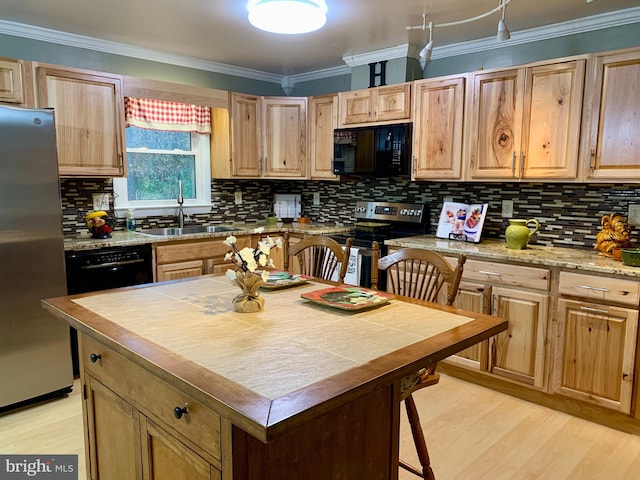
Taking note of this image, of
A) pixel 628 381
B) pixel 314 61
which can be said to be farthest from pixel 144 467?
pixel 314 61

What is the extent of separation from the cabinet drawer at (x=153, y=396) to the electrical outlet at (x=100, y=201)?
2.12m

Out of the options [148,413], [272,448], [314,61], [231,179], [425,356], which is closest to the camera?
[272,448]

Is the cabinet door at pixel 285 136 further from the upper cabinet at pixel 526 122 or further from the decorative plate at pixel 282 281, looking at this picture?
the decorative plate at pixel 282 281

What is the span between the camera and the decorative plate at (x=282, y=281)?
1992mm

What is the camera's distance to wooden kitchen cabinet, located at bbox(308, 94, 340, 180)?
13.1ft

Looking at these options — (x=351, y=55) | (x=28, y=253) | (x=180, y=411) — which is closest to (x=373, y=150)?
(x=351, y=55)

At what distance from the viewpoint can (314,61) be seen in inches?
159

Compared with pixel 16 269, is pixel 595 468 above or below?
below

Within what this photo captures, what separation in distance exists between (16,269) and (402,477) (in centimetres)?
231

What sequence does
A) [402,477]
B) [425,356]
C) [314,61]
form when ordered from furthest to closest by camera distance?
[314,61] < [402,477] < [425,356]

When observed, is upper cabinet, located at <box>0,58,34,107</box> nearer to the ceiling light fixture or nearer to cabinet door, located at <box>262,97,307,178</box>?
cabinet door, located at <box>262,97,307,178</box>

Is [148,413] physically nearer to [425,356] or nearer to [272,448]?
[272,448]

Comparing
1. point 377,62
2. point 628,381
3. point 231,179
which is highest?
point 377,62

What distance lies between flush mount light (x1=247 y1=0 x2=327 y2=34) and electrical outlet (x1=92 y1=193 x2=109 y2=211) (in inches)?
87.6
